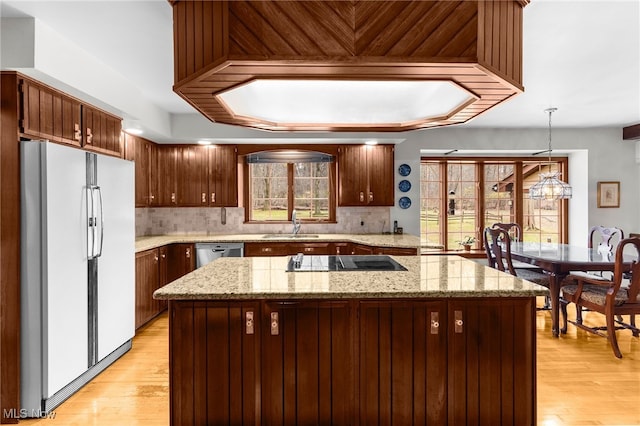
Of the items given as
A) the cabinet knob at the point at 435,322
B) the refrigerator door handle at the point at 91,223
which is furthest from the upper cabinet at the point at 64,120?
the cabinet knob at the point at 435,322

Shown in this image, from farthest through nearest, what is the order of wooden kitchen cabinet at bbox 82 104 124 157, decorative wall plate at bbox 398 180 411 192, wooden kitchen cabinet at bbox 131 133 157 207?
decorative wall plate at bbox 398 180 411 192 → wooden kitchen cabinet at bbox 131 133 157 207 → wooden kitchen cabinet at bbox 82 104 124 157

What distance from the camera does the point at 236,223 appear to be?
559cm

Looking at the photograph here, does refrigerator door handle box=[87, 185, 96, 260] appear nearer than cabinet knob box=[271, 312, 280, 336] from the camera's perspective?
No

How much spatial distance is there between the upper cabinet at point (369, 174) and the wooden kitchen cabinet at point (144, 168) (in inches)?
96.8

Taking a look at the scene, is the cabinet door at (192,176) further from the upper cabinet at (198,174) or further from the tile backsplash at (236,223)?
the tile backsplash at (236,223)

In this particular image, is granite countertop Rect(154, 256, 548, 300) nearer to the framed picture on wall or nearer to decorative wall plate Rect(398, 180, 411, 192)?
decorative wall plate Rect(398, 180, 411, 192)

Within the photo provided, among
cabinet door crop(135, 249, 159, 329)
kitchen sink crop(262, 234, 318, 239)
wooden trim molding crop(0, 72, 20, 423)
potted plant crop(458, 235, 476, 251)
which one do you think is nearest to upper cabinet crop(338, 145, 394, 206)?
kitchen sink crop(262, 234, 318, 239)

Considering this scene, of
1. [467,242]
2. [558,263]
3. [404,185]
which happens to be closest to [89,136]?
[404,185]

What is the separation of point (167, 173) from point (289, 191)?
5.52ft

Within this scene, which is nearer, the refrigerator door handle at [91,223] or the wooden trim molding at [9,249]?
the wooden trim molding at [9,249]

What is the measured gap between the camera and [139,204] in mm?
4613

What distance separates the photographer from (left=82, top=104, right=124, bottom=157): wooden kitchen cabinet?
3.14 meters

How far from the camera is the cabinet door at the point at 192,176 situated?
5.22m

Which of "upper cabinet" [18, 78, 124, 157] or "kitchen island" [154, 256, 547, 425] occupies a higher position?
"upper cabinet" [18, 78, 124, 157]
